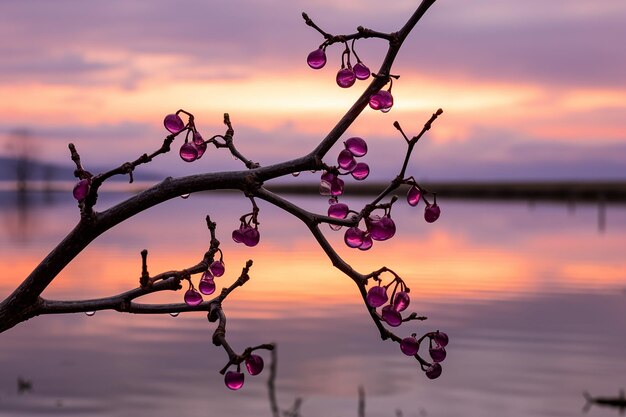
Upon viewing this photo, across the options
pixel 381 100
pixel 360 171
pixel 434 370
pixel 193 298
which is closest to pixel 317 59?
pixel 381 100

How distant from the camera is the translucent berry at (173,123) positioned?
2.61 m

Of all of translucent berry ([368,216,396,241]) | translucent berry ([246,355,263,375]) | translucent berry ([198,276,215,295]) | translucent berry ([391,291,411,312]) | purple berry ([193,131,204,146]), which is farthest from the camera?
translucent berry ([198,276,215,295])

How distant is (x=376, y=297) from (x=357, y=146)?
0.40 meters

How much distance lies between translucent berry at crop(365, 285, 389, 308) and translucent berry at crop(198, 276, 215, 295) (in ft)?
1.62

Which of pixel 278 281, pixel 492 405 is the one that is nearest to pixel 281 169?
pixel 492 405

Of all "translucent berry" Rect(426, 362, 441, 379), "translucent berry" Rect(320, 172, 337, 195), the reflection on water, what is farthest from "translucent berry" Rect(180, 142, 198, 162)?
the reflection on water

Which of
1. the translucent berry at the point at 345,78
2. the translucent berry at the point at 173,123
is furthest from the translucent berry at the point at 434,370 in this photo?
the translucent berry at the point at 173,123

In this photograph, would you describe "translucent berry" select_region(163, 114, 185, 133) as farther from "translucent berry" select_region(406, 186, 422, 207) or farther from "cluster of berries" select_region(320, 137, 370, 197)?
"translucent berry" select_region(406, 186, 422, 207)

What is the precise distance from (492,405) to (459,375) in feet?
9.33

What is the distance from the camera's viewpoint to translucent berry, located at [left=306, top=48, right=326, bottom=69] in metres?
2.45

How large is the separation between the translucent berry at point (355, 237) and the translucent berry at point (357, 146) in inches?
8.2

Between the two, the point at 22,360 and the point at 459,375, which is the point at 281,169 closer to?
the point at 459,375

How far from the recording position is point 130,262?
5556cm

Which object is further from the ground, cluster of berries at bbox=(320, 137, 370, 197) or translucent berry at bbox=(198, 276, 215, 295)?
cluster of berries at bbox=(320, 137, 370, 197)
